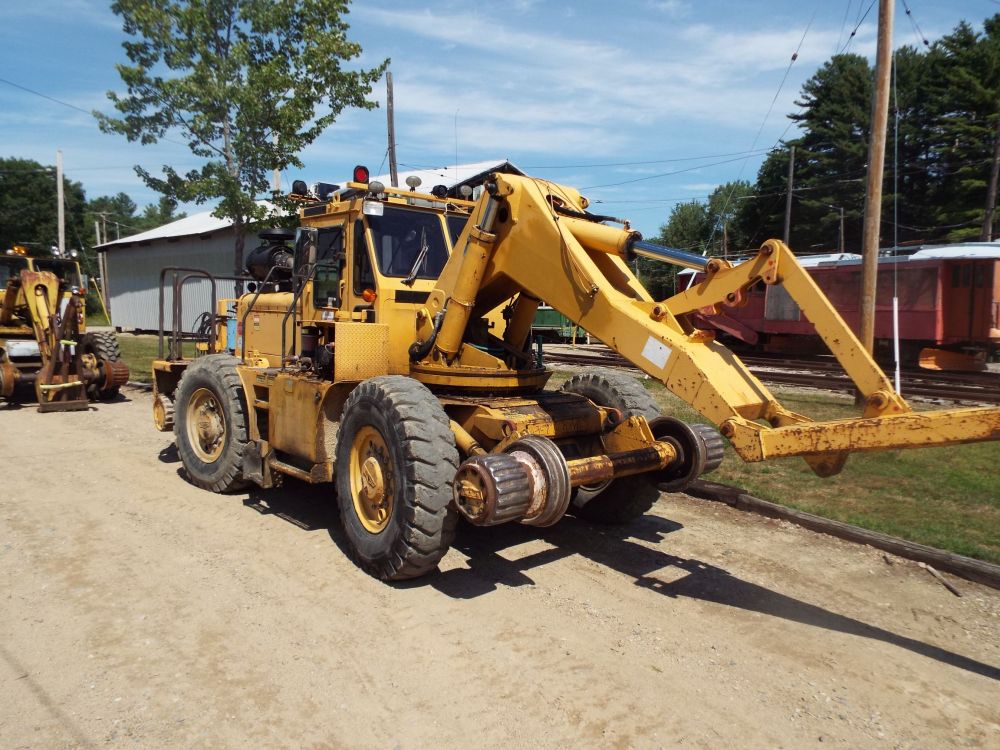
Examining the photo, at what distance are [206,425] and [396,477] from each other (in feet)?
11.9

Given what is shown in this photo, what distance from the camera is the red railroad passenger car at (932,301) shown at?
63.7 ft

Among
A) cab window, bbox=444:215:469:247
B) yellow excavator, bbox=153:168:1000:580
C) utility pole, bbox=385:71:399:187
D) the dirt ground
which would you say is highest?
utility pole, bbox=385:71:399:187

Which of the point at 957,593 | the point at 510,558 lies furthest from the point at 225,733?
the point at 957,593

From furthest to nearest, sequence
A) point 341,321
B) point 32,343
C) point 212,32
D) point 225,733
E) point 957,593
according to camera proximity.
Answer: point 32,343, point 212,32, point 341,321, point 957,593, point 225,733

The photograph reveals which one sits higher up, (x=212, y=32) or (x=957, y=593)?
(x=212, y=32)

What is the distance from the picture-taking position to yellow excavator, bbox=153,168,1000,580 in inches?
171

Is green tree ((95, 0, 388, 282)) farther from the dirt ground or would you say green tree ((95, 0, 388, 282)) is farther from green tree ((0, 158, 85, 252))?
green tree ((0, 158, 85, 252))

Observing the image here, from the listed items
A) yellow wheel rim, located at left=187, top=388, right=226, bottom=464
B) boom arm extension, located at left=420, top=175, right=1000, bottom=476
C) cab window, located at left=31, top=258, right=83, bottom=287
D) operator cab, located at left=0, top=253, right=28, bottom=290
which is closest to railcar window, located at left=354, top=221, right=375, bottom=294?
boom arm extension, located at left=420, top=175, right=1000, bottom=476

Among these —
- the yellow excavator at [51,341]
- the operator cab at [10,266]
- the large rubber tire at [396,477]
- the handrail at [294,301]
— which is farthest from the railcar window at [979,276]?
the operator cab at [10,266]

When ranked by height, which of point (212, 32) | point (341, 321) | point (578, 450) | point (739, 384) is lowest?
point (578, 450)

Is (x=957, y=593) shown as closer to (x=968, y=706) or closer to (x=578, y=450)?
(x=968, y=706)

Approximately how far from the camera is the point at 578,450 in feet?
19.1

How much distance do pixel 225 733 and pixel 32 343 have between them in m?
13.1

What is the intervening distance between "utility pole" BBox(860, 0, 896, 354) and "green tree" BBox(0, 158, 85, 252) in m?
60.6
